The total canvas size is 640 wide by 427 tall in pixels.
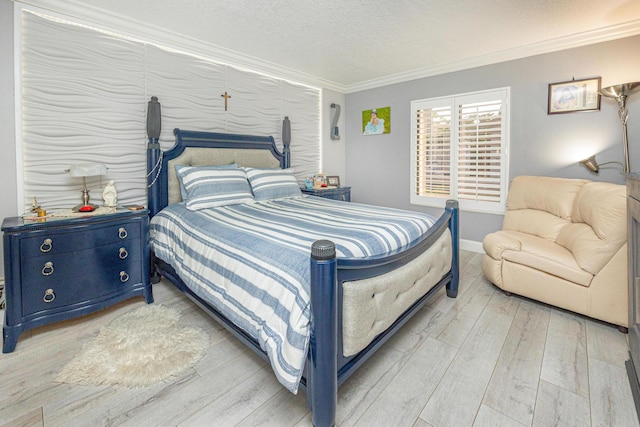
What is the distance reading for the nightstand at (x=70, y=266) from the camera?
1907 millimetres

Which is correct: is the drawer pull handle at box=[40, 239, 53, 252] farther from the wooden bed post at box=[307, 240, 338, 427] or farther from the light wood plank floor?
the wooden bed post at box=[307, 240, 338, 427]

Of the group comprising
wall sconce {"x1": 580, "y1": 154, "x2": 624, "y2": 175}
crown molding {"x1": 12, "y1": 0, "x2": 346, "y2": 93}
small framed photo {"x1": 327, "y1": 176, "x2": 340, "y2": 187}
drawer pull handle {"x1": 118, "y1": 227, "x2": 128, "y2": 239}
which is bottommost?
drawer pull handle {"x1": 118, "y1": 227, "x2": 128, "y2": 239}

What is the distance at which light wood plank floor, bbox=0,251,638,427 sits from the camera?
1.40m

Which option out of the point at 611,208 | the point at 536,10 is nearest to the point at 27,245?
the point at 611,208

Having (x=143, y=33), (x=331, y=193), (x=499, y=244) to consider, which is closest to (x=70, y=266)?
(x=143, y=33)

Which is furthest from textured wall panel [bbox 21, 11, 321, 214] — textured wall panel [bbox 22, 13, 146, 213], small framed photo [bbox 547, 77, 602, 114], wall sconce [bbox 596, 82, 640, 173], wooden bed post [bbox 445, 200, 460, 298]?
wall sconce [bbox 596, 82, 640, 173]

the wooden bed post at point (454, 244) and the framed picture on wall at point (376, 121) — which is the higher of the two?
the framed picture on wall at point (376, 121)

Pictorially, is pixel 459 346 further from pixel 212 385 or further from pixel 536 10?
pixel 536 10

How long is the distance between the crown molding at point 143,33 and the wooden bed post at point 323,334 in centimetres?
285

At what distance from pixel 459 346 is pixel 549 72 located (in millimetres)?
3071

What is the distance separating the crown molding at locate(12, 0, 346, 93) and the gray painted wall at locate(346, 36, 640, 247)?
1.71 metres

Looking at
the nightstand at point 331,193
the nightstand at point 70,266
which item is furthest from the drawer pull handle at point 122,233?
the nightstand at point 331,193

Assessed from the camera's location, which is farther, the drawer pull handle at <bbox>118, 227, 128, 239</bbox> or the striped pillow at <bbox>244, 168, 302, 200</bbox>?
the striped pillow at <bbox>244, 168, 302, 200</bbox>

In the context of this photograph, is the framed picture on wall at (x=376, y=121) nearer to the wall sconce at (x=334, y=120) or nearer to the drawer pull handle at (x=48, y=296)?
the wall sconce at (x=334, y=120)
